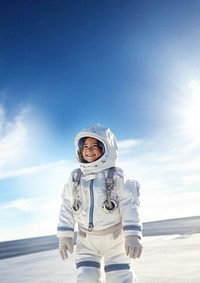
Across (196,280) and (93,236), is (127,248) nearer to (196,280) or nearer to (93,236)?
(93,236)

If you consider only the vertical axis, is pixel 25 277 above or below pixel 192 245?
below

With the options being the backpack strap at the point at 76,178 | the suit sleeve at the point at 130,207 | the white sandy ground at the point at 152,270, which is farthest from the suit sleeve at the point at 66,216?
the white sandy ground at the point at 152,270

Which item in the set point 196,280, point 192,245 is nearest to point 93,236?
point 196,280

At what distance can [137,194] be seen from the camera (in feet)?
11.8

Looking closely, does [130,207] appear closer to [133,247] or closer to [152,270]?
[133,247]

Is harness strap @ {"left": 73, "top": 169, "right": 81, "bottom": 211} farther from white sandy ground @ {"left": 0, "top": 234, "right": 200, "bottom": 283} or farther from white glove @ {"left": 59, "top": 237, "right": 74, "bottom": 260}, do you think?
white sandy ground @ {"left": 0, "top": 234, "right": 200, "bottom": 283}

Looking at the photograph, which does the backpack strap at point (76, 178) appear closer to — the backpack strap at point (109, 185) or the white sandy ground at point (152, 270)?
the backpack strap at point (109, 185)

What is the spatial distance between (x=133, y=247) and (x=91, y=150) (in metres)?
1.07

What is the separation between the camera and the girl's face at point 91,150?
3.71 meters

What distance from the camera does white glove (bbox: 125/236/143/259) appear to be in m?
3.24

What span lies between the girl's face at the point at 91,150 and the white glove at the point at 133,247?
35.6 inches

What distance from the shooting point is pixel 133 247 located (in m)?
3.24

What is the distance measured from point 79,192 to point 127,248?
77 cm

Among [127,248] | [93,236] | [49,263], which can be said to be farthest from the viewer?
[49,263]
